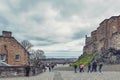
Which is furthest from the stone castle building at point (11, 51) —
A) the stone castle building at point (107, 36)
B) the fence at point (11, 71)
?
the stone castle building at point (107, 36)

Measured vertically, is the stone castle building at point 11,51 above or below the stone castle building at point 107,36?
below

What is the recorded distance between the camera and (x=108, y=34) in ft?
319

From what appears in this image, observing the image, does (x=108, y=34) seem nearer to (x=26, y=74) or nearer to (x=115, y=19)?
(x=115, y=19)

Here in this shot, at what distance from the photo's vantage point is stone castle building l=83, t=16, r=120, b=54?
8961 cm

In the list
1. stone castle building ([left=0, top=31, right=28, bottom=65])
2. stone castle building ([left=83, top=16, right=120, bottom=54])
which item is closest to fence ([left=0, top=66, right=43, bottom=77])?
stone castle building ([left=0, top=31, right=28, bottom=65])

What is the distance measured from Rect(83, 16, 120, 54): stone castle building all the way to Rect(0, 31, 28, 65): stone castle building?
46688 mm

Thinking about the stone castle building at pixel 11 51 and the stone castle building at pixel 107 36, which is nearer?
the stone castle building at pixel 11 51

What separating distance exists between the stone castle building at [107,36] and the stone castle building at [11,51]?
153ft

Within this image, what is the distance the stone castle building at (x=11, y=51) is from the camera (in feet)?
152

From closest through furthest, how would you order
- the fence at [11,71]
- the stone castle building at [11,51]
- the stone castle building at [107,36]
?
1. the fence at [11,71]
2. the stone castle building at [11,51]
3. the stone castle building at [107,36]

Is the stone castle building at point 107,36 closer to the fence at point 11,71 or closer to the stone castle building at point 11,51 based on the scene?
the stone castle building at point 11,51

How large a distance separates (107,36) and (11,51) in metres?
57.0

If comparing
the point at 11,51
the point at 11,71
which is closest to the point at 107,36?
the point at 11,51

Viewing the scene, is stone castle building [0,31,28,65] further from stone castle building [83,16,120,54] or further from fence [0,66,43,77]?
stone castle building [83,16,120,54]
